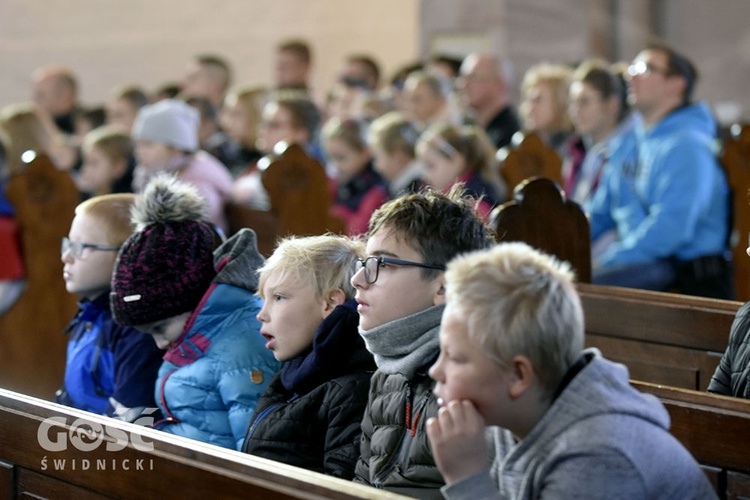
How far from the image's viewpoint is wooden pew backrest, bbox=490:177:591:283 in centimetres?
338

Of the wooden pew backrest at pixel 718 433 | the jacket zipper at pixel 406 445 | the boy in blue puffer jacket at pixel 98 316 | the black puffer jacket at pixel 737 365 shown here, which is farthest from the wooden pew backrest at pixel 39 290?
the wooden pew backrest at pixel 718 433

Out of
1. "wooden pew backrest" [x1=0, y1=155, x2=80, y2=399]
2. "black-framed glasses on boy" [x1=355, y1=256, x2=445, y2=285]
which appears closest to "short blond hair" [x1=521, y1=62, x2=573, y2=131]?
"wooden pew backrest" [x1=0, y1=155, x2=80, y2=399]

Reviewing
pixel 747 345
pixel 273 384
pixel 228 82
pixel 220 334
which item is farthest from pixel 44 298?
pixel 228 82

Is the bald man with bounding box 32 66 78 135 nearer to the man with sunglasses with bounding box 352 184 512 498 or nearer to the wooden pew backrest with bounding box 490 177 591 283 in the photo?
the wooden pew backrest with bounding box 490 177 591 283

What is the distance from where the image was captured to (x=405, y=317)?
7.38 feet

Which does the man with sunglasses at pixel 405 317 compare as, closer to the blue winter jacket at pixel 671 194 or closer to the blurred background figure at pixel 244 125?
the blue winter jacket at pixel 671 194

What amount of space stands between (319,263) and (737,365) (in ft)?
3.44

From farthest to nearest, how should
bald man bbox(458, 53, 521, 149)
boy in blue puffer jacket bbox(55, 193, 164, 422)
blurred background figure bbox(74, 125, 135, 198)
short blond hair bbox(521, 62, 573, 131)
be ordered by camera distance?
bald man bbox(458, 53, 521, 149)
short blond hair bbox(521, 62, 573, 131)
blurred background figure bbox(74, 125, 135, 198)
boy in blue puffer jacket bbox(55, 193, 164, 422)

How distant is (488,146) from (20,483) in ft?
10.9

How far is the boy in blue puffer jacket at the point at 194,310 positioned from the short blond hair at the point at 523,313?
1.17 meters

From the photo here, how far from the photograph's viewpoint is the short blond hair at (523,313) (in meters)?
1.72

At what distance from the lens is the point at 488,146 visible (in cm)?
523

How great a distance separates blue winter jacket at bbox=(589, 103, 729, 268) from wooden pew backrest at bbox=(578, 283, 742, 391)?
4.59 ft

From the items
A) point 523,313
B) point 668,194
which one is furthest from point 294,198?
point 523,313
